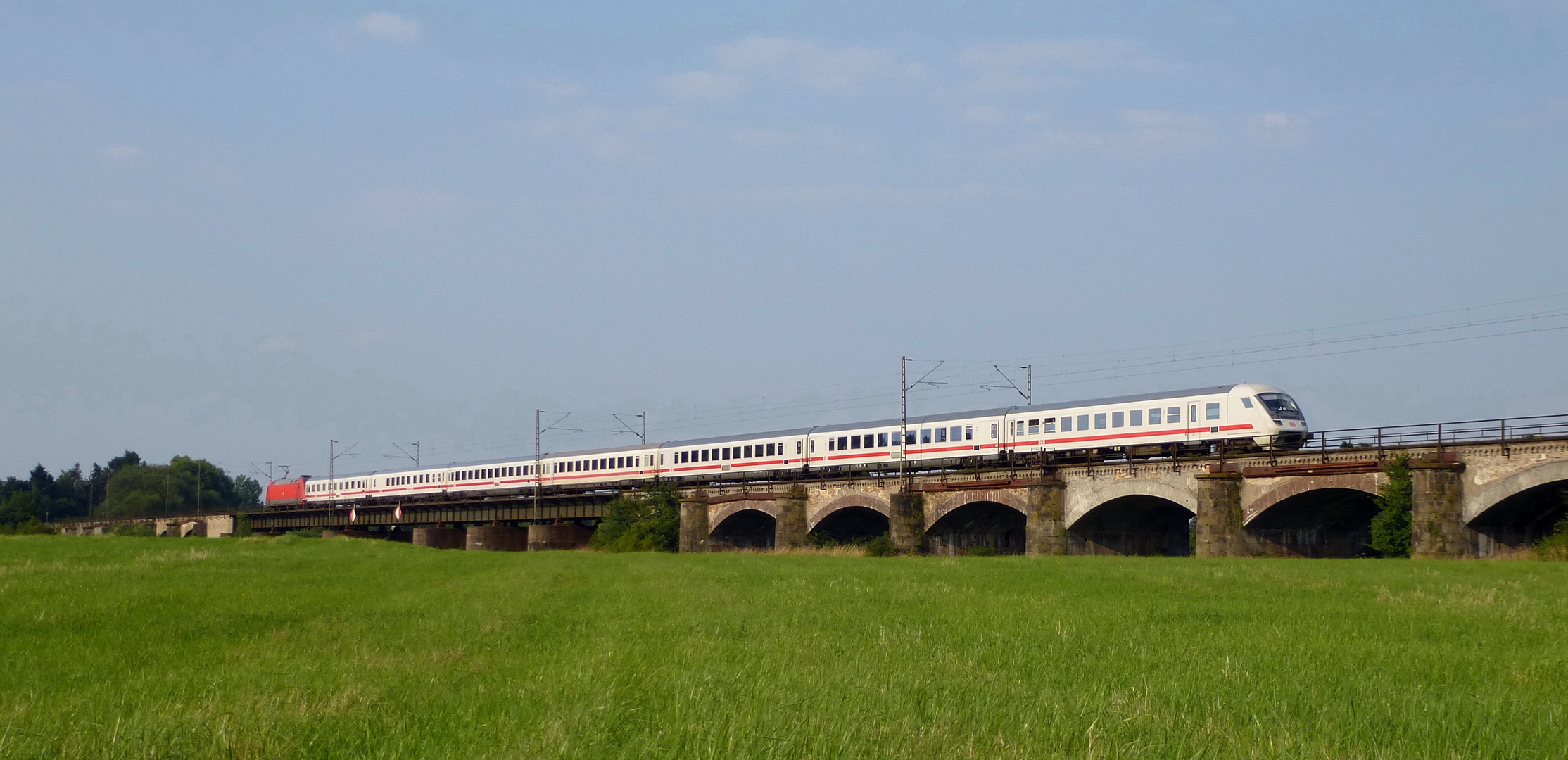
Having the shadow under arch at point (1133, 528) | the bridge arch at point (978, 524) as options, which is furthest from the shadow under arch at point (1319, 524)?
the bridge arch at point (978, 524)

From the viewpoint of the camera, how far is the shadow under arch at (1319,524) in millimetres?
42625

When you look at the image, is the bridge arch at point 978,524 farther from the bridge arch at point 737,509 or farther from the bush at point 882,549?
the bridge arch at point 737,509

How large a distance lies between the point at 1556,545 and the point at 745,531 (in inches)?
1814

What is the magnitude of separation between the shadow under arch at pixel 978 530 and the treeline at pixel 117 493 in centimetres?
12287

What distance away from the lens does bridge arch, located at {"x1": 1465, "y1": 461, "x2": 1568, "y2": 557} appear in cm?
3488

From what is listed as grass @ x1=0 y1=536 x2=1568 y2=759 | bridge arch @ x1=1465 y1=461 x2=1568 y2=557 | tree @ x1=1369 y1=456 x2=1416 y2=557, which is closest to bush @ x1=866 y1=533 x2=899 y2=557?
tree @ x1=1369 y1=456 x2=1416 y2=557

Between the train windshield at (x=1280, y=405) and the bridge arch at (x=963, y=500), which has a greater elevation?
the train windshield at (x=1280, y=405)

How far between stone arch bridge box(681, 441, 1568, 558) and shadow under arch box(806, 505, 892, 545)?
170mm

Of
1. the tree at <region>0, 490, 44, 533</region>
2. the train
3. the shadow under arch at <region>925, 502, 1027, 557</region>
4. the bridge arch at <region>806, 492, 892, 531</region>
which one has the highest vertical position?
the train

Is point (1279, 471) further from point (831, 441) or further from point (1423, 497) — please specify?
point (831, 441)

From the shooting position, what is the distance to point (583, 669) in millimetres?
9047

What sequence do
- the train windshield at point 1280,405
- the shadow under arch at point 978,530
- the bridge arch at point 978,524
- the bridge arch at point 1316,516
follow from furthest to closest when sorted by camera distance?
the shadow under arch at point 978,530 < the bridge arch at point 978,524 < the train windshield at point 1280,405 < the bridge arch at point 1316,516

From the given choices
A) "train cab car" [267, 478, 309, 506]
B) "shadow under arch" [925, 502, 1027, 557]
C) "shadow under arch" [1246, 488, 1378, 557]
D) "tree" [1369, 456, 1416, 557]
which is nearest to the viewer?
"tree" [1369, 456, 1416, 557]

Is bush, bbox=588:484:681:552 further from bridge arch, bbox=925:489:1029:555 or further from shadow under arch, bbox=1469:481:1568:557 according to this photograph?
shadow under arch, bbox=1469:481:1568:557
